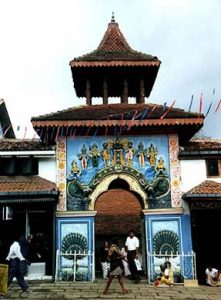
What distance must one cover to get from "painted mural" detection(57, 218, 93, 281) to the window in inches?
188

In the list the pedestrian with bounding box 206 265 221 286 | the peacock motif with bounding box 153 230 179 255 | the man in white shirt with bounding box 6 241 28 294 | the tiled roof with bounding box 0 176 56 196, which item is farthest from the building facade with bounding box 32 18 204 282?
the man in white shirt with bounding box 6 241 28 294

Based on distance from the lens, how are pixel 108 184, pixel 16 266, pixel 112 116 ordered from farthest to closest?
pixel 108 184 < pixel 112 116 < pixel 16 266

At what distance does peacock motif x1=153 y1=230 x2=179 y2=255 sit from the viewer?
15438 millimetres

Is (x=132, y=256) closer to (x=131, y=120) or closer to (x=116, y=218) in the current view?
(x=131, y=120)

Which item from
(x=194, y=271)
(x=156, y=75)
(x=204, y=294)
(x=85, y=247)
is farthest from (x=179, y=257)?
(x=156, y=75)

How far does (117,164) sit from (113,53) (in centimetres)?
553

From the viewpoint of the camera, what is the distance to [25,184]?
15664 mm

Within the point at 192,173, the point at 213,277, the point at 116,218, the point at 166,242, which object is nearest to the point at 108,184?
the point at 166,242

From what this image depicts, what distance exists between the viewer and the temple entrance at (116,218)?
75.6ft

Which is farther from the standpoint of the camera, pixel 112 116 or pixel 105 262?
pixel 105 262

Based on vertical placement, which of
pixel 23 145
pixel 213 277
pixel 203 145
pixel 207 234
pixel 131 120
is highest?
pixel 131 120

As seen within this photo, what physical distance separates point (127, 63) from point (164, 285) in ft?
28.8

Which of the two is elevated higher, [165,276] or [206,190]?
[206,190]

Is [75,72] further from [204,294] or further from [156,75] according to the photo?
[204,294]
